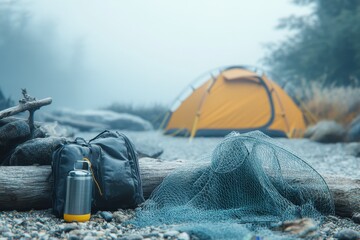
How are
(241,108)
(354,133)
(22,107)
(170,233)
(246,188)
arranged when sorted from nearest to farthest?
(170,233)
(246,188)
(22,107)
(354,133)
(241,108)

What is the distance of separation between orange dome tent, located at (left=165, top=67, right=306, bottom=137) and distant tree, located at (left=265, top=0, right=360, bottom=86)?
3492mm

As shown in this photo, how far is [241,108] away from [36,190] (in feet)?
23.3

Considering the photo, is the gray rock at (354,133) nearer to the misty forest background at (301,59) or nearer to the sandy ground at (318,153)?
the sandy ground at (318,153)

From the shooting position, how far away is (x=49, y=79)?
8.28m

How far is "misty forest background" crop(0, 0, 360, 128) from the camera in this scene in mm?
6637

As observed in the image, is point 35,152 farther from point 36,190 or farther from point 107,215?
point 107,215

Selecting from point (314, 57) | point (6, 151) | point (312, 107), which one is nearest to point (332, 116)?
point (312, 107)

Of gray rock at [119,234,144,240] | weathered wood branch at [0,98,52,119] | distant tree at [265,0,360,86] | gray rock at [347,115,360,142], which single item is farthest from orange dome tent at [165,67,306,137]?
gray rock at [119,234,144,240]

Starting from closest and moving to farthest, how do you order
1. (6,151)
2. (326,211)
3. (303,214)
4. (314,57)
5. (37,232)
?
1. (37,232)
2. (303,214)
3. (326,211)
4. (6,151)
5. (314,57)

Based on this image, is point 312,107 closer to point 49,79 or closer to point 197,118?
point 197,118

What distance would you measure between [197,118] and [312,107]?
126 inches

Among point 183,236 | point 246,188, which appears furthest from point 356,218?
point 183,236

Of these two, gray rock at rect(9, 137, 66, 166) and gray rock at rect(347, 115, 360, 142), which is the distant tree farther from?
gray rock at rect(9, 137, 66, 166)

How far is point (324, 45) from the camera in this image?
47.8ft
